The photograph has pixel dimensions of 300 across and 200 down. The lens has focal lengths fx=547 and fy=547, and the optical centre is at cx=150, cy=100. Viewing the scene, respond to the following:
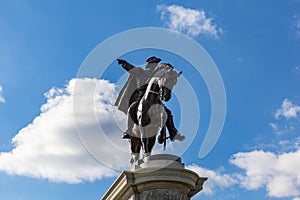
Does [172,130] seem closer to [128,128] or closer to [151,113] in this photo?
[151,113]

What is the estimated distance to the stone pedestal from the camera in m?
11.0

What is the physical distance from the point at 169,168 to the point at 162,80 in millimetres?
1969

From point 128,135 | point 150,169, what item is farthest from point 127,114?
point 150,169

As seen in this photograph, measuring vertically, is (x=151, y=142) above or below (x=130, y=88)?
below

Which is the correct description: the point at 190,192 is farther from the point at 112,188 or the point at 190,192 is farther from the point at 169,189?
the point at 112,188

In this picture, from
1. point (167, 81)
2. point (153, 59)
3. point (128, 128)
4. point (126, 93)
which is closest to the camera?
point (167, 81)

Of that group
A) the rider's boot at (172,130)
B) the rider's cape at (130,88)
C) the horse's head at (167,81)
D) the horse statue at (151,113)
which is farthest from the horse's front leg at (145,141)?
the rider's cape at (130,88)

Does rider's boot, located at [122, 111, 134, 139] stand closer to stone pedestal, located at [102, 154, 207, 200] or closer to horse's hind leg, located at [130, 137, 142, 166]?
horse's hind leg, located at [130, 137, 142, 166]

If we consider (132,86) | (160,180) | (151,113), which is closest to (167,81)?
(151,113)

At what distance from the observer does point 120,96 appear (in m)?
13.6

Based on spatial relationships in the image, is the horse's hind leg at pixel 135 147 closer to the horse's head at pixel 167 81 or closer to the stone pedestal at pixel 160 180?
the stone pedestal at pixel 160 180

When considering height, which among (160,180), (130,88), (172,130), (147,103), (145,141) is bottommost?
(160,180)

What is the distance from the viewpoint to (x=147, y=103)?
39.9 feet

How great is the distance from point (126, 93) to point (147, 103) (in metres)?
1.41
